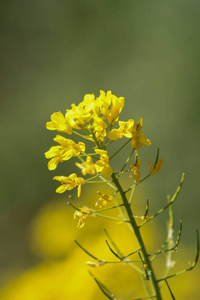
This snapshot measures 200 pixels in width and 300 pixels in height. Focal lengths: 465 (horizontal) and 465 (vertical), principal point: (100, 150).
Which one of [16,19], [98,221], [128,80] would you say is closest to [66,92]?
[128,80]

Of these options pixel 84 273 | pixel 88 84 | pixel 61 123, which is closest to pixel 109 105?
pixel 61 123

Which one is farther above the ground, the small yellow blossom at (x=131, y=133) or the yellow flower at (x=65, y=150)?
the yellow flower at (x=65, y=150)

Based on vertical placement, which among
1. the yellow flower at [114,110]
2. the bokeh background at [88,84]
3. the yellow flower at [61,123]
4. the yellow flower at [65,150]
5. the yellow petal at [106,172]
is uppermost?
the bokeh background at [88,84]

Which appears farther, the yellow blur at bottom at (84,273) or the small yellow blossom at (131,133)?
the yellow blur at bottom at (84,273)

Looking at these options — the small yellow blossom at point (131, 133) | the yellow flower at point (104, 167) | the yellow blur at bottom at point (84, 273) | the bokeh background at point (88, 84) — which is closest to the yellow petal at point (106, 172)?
the yellow flower at point (104, 167)

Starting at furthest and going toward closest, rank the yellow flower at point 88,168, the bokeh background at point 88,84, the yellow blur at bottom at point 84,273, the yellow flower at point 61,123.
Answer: the bokeh background at point 88,84 < the yellow blur at bottom at point 84,273 < the yellow flower at point 61,123 < the yellow flower at point 88,168

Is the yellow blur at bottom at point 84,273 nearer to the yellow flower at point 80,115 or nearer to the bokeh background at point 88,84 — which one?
the bokeh background at point 88,84
